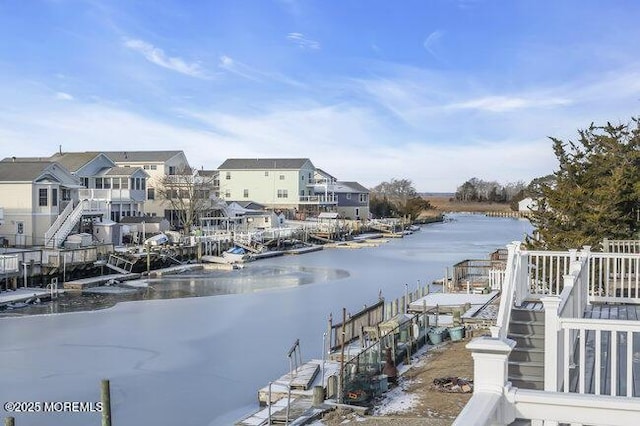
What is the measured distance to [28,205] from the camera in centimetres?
3984

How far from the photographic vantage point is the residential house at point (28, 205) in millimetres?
39688

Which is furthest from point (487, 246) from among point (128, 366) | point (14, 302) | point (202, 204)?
point (128, 366)

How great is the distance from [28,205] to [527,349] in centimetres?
3746

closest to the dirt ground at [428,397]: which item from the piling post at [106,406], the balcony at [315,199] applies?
the piling post at [106,406]

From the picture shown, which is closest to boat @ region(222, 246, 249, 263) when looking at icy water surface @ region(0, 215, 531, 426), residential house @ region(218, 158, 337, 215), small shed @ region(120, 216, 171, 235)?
small shed @ region(120, 216, 171, 235)

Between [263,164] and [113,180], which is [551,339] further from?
[263,164]

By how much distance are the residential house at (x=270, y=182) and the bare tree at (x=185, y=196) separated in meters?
17.5

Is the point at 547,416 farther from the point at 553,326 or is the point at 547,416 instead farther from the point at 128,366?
the point at 128,366

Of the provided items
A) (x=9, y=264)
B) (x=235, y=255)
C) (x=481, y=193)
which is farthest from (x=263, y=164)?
(x=481, y=193)

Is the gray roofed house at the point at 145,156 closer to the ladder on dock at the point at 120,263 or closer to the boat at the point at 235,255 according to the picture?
the boat at the point at 235,255

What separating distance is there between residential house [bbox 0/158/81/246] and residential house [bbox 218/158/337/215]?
120 ft

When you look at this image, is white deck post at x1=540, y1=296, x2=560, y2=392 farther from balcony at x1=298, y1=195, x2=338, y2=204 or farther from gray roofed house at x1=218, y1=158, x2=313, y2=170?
balcony at x1=298, y1=195, x2=338, y2=204

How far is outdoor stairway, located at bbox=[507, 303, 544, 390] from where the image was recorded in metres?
8.05

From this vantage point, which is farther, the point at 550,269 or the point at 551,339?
the point at 550,269
